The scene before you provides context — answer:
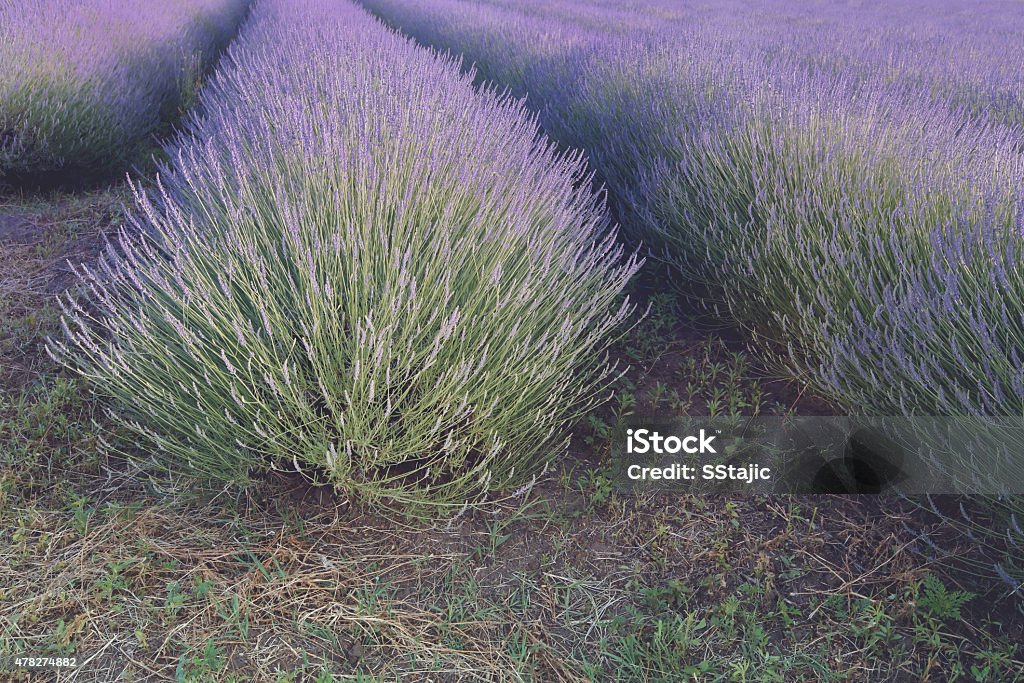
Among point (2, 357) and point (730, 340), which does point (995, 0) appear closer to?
point (730, 340)

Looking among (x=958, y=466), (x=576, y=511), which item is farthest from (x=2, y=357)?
(x=958, y=466)

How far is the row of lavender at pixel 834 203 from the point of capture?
5.86ft

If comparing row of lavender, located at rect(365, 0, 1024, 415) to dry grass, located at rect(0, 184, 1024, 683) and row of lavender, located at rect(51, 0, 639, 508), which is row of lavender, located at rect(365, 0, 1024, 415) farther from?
row of lavender, located at rect(51, 0, 639, 508)

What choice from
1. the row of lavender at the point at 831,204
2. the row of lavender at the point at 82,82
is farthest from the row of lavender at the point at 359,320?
the row of lavender at the point at 82,82

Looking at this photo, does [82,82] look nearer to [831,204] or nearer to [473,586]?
[473,586]

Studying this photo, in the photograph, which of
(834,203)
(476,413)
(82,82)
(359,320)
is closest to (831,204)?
(834,203)

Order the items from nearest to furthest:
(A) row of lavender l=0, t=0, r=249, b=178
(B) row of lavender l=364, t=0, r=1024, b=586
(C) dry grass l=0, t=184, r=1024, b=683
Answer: (C) dry grass l=0, t=184, r=1024, b=683 → (B) row of lavender l=364, t=0, r=1024, b=586 → (A) row of lavender l=0, t=0, r=249, b=178

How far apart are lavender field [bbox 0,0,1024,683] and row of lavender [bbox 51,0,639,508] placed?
18mm

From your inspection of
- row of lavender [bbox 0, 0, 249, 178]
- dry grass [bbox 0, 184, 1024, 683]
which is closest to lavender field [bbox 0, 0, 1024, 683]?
dry grass [bbox 0, 184, 1024, 683]

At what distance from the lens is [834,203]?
2475 millimetres

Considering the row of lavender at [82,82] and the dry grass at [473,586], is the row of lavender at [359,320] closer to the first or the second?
the dry grass at [473,586]

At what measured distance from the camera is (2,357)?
2520mm

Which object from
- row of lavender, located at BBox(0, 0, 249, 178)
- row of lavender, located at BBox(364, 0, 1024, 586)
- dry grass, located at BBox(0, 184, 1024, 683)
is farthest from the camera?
row of lavender, located at BBox(0, 0, 249, 178)

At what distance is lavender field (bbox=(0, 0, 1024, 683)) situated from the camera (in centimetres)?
166
